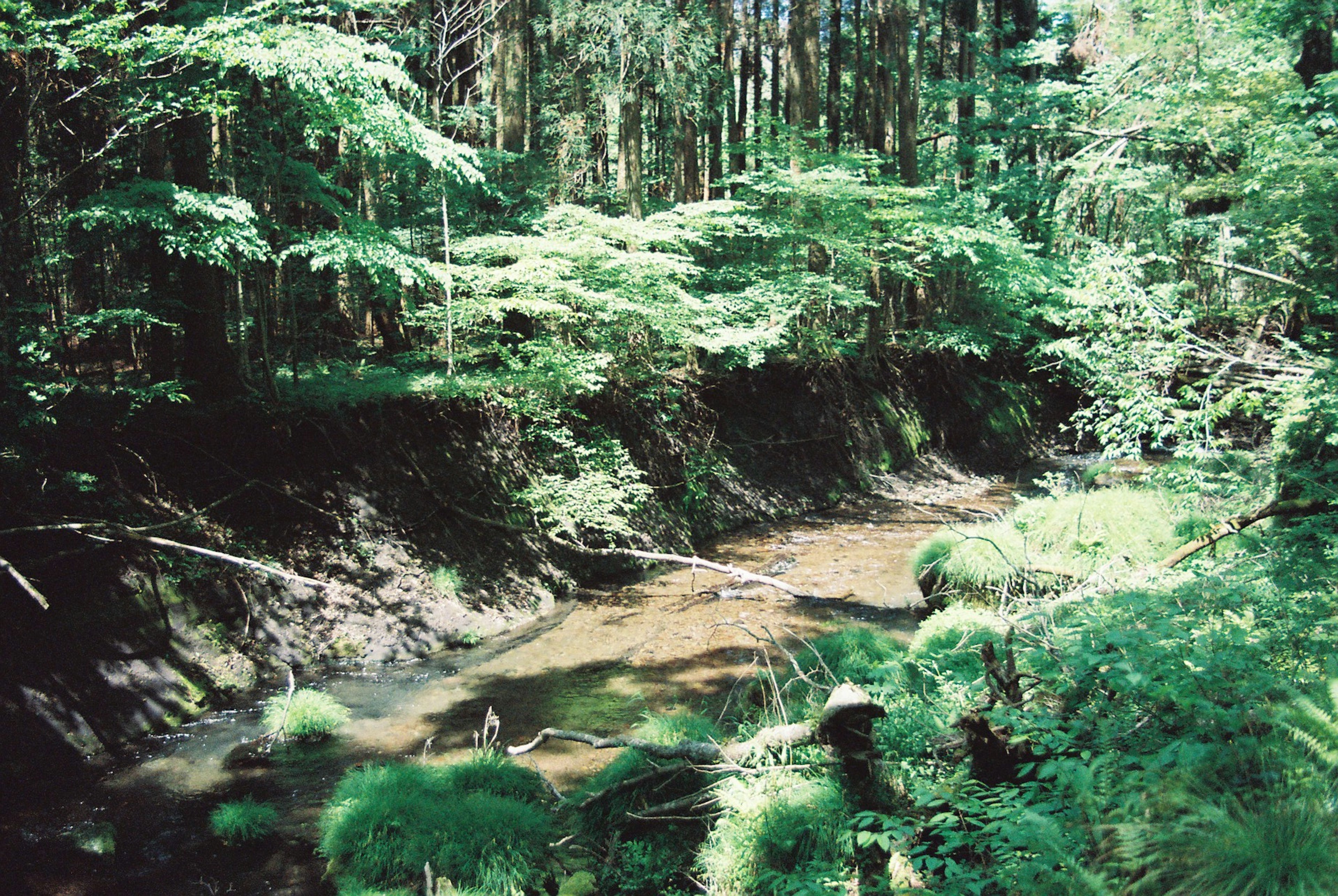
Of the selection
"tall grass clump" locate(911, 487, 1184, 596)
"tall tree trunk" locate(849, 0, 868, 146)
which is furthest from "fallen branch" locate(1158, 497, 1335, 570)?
"tall tree trunk" locate(849, 0, 868, 146)

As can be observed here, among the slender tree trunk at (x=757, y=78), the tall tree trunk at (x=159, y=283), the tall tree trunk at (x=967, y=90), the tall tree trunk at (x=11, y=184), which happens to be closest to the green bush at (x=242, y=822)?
the tall tree trunk at (x=11, y=184)

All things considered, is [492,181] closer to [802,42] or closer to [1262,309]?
[802,42]

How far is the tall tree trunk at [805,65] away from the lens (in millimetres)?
15555

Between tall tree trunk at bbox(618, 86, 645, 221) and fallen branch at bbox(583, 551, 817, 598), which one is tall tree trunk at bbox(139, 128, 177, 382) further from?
tall tree trunk at bbox(618, 86, 645, 221)

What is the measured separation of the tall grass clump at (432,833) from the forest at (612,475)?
0.10 feet

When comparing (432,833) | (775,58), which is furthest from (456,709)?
→ (775,58)

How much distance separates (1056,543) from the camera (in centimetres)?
865

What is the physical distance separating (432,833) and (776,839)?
2034 millimetres

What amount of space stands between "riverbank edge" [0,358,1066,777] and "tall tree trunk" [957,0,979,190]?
1234 cm

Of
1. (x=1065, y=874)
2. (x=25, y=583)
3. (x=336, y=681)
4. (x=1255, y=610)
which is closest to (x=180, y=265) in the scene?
(x=25, y=583)

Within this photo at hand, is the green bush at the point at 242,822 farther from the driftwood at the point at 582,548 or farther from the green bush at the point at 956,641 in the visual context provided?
the green bush at the point at 956,641

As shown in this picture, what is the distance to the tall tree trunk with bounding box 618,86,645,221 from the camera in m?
13.2

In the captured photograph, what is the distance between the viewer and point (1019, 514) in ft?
31.2

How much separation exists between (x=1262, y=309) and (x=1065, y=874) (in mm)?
14711
